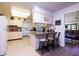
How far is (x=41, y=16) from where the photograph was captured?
14.6 feet

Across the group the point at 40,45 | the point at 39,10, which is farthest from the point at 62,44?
the point at 39,10

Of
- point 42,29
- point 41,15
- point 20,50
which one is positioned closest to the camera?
point 20,50

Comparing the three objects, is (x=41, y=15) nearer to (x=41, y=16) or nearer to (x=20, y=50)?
(x=41, y=16)

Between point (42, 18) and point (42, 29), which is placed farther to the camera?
point (42, 29)

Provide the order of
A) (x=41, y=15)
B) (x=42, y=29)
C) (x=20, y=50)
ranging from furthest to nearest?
(x=42, y=29) < (x=41, y=15) < (x=20, y=50)

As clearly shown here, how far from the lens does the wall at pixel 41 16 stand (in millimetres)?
4109

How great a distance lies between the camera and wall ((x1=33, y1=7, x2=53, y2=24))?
13.5 feet

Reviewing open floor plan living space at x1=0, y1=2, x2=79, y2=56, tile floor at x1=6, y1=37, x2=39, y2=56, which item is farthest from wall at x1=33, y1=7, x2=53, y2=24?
tile floor at x1=6, y1=37, x2=39, y2=56

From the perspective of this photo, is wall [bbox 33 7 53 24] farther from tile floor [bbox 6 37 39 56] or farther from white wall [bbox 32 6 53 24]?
tile floor [bbox 6 37 39 56]

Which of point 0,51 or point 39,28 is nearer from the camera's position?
point 0,51

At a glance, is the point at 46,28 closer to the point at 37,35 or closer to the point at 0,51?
the point at 37,35

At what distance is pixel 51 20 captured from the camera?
5062mm

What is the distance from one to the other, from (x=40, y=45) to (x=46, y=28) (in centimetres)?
147

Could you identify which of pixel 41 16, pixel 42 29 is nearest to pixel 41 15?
pixel 41 16
